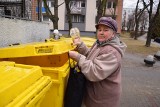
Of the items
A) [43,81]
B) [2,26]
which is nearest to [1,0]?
[2,26]

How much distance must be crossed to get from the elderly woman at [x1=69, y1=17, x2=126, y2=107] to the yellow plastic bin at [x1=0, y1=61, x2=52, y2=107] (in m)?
0.43

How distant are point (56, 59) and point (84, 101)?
0.56 meters

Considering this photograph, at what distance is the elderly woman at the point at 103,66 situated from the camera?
103 inches

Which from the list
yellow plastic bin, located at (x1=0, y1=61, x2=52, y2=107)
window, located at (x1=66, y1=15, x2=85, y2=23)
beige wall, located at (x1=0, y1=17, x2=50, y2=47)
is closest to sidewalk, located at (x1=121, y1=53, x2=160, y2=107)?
beige wall, located at (x1=0, y1=17, x2=50, y2=47)

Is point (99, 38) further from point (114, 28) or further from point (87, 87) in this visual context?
point (87, 87)

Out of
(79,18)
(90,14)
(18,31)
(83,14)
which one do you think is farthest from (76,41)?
(79,18)

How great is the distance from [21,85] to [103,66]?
901mm

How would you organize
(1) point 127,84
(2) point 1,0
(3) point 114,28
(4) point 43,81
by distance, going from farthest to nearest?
(2) point 1,0
(1) point 127,84
(3) point 114,28
(4) point 43,81

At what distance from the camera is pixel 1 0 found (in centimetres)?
902

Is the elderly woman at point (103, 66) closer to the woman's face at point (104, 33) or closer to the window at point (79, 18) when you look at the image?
the woman's face at point (104, 33)

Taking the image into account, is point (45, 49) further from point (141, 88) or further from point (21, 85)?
point (141, 88)

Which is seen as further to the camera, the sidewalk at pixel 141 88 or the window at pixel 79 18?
the window at pixel 79 18

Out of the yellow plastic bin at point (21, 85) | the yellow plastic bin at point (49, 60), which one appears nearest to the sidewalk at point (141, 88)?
the yellow plastic bin at point (49, 60)

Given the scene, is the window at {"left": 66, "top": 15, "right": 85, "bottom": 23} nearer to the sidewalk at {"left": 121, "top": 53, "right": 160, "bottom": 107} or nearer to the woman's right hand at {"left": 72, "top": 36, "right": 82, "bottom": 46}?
the sidewalk at {"left": 121, "top": 53, "right": 160, "bottom": 107}
